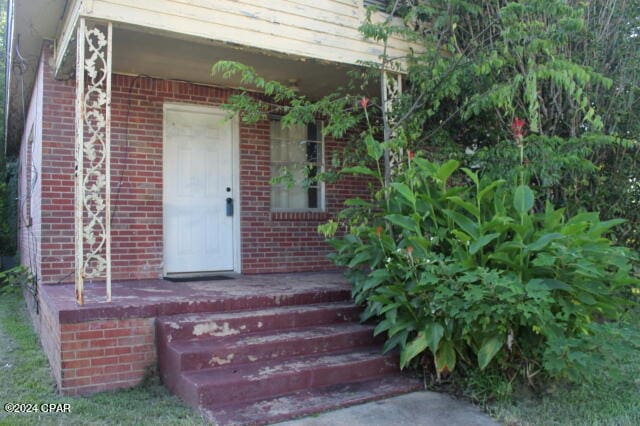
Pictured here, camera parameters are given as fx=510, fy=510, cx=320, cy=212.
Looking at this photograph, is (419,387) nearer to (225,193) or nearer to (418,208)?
(418,208)

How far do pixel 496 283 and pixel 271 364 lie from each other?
1812 mm

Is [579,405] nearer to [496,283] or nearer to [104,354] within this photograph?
[496,283]

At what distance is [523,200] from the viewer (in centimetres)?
388

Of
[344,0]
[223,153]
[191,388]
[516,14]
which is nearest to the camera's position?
[191,388]

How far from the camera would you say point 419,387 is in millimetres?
4090

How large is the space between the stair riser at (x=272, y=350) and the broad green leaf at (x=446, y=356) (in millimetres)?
778

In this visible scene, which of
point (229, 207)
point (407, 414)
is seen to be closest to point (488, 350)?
point (407, 414)

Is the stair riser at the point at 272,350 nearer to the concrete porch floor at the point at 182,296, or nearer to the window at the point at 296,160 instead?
the concrete porch floor at the point at 182,296

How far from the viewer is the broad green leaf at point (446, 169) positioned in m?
4.12

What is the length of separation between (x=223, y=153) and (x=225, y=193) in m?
0.54

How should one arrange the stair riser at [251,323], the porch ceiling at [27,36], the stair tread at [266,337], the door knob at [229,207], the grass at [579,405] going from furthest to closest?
the door knob at [229,207] → the porch ceiling at [27,36] → the stair riser at [251,323] → the stair tread at [266,337] → the grass at [579,405]

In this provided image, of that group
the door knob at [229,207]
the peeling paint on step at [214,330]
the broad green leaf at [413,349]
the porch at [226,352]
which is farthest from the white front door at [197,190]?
the broad green leaf at [413,349]

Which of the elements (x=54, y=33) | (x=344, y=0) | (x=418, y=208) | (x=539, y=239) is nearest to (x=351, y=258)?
(x=418, y=208)

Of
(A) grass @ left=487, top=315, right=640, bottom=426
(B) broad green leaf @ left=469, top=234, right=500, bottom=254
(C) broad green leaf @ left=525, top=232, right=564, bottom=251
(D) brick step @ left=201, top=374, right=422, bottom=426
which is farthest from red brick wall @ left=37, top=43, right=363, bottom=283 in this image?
(C) broad green leaf @ left=525, top=232, right=564, bottom=251
